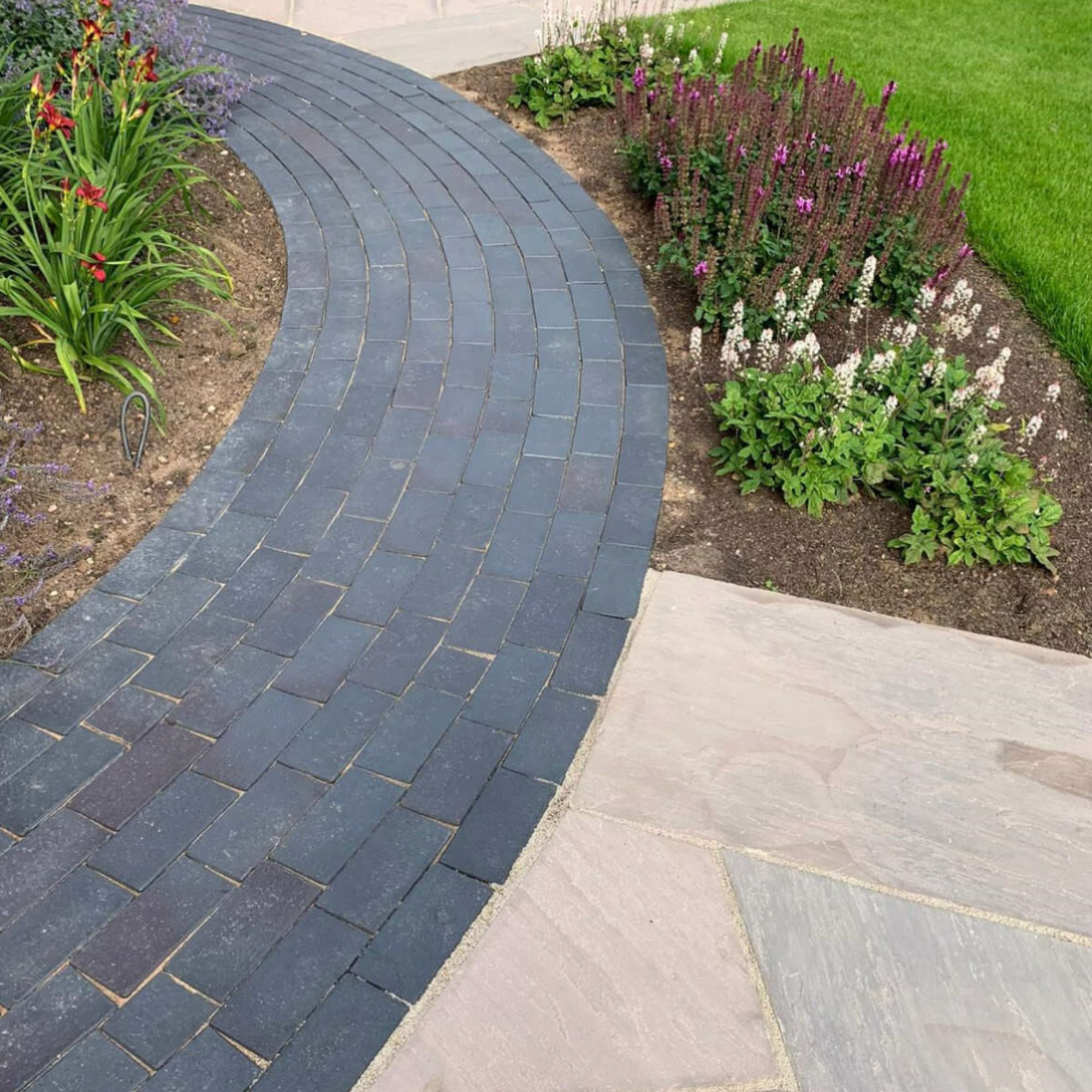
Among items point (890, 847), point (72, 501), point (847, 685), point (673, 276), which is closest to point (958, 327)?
point (673, 276)

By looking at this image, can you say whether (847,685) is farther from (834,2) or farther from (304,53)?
(834,2)

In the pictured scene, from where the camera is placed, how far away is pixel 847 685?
2771mm

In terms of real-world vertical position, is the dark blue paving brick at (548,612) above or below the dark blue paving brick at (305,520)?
below

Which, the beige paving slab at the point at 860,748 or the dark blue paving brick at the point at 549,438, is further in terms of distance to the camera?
the dark blue paving brick at the point at 549,438

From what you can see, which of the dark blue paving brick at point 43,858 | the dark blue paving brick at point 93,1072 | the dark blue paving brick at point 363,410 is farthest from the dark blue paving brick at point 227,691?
the dark blue paving brick at point 363,410

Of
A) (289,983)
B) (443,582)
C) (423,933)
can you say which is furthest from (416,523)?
(289,983)

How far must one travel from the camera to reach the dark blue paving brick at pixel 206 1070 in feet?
6.40

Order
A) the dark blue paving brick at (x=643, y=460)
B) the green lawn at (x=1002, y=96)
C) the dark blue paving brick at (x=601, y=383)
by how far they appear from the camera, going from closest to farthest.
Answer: the dark blue paving brick at (x=643, y=460), the dark blue paving brick at (x=601, y=383), the green lawn at (x=1002, y=96)

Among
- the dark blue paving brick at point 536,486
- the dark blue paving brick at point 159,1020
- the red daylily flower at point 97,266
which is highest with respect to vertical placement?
the red daylily flower at point 97,266

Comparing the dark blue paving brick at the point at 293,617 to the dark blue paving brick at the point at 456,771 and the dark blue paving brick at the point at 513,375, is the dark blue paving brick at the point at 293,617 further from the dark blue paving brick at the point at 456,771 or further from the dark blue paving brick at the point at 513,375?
the dark blue paving brick at the point at 513,375

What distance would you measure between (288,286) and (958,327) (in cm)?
289

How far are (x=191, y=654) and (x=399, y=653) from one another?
0.62 m

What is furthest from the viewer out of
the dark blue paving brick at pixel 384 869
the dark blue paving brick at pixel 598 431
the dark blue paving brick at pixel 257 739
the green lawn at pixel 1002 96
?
the green lawn at pixel 1002 96

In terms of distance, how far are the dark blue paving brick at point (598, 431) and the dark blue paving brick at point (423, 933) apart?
1.74 metres
